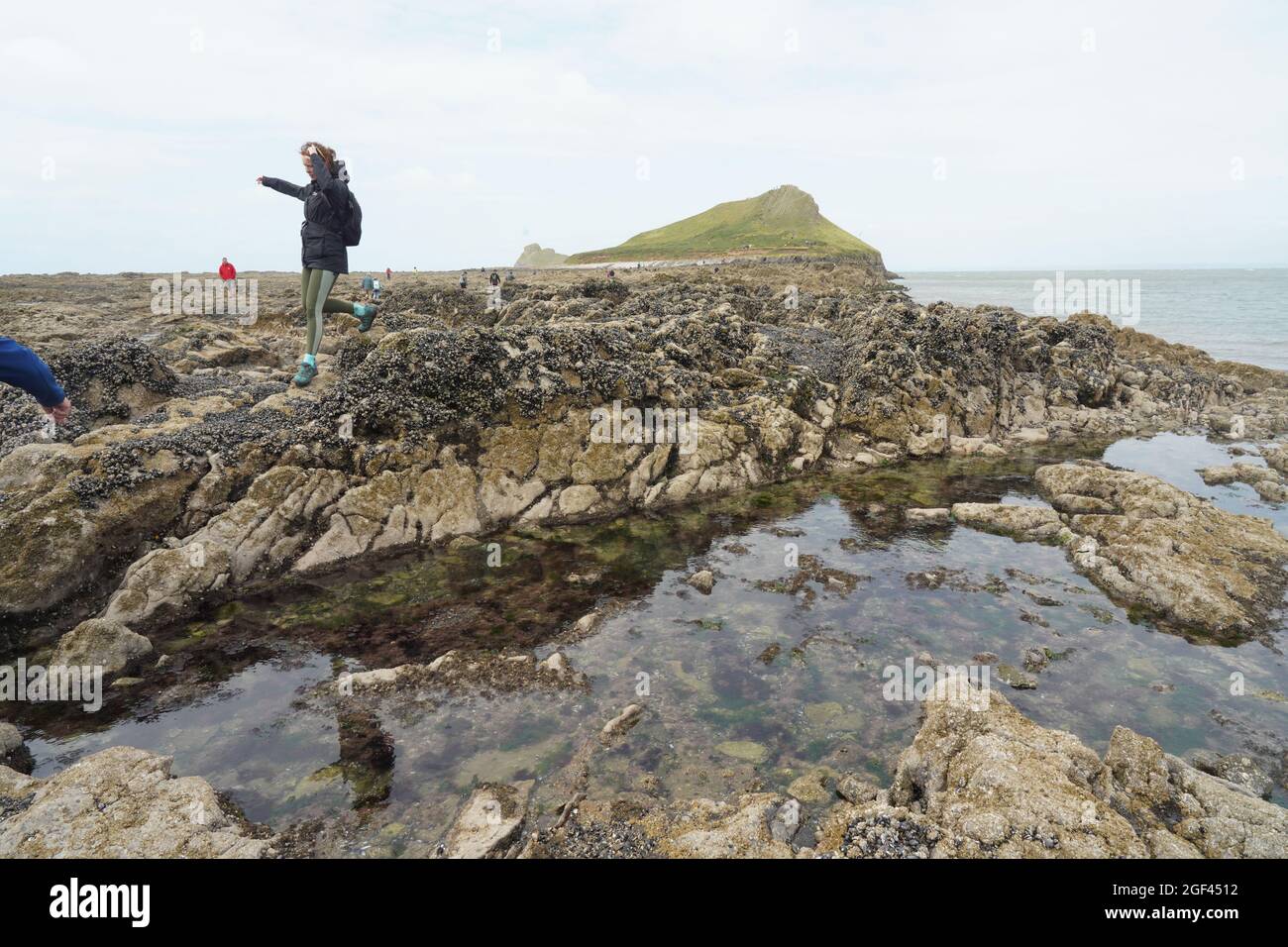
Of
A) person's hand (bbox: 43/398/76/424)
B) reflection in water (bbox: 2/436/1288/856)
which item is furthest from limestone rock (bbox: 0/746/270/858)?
person's hand (bbox: 43/398/76/424)

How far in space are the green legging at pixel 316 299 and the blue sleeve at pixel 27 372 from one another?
8.29 metres

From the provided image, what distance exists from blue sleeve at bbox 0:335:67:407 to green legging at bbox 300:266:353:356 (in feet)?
27.2

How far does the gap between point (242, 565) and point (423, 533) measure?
481 cm

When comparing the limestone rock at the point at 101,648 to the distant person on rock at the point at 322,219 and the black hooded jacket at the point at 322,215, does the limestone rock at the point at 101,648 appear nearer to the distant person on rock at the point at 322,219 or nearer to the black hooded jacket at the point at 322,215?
the distant person on rock at the point at 322,219

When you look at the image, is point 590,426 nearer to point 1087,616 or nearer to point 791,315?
point 1087,616

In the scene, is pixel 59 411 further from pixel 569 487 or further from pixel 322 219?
pixel 569 487

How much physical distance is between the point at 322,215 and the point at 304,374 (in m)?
8.10

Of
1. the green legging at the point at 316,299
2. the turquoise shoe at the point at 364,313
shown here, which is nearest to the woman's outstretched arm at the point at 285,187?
the green legging at the point at 316,299

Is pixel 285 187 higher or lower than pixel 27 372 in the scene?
higher

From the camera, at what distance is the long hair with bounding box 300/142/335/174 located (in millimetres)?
13658

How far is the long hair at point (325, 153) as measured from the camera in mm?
13658

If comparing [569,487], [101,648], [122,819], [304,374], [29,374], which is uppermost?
[304,374]

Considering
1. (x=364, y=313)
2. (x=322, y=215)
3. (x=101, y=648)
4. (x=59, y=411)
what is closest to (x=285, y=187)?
(x=322, y=215)

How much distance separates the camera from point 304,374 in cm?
2131
